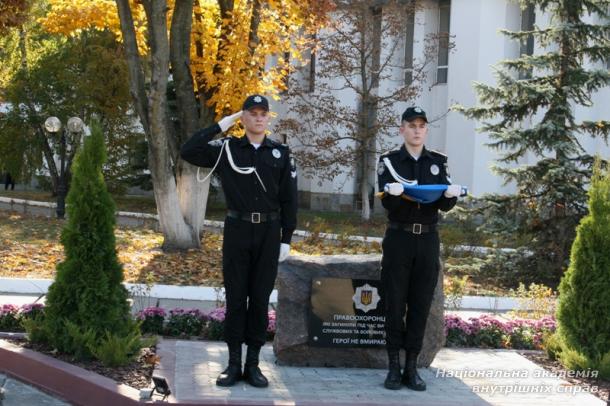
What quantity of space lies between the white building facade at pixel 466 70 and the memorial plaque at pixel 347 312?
54.5 feet

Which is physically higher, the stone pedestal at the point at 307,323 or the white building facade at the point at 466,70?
the white building facade at the point at 466,70

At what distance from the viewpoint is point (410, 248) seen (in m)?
6.40

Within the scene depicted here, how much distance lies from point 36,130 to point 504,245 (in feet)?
60.6

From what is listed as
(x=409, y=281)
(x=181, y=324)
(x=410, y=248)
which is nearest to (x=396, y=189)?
(x=410, y=248)

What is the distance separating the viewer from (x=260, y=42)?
608 inches

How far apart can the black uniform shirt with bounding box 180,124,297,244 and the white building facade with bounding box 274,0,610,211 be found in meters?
17.4

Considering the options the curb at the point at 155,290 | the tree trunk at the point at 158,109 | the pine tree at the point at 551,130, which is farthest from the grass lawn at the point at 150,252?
the pine tree at the point at 551,130

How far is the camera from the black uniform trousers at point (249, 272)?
6344 millimetres

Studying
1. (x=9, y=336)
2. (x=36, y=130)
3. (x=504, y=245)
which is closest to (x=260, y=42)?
(x=504, y=245)

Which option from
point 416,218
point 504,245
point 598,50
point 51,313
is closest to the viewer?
point 416,218

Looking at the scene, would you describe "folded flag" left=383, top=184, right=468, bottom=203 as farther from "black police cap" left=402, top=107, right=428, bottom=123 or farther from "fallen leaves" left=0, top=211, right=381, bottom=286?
"fallen leaves" left=0, top=211, right=381, bottom=286

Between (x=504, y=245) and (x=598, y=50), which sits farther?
(x=504, y=245)

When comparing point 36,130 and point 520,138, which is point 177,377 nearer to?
point 520,138

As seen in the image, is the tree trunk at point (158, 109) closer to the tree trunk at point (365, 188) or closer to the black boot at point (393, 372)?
the black boot at point (393, 372)
